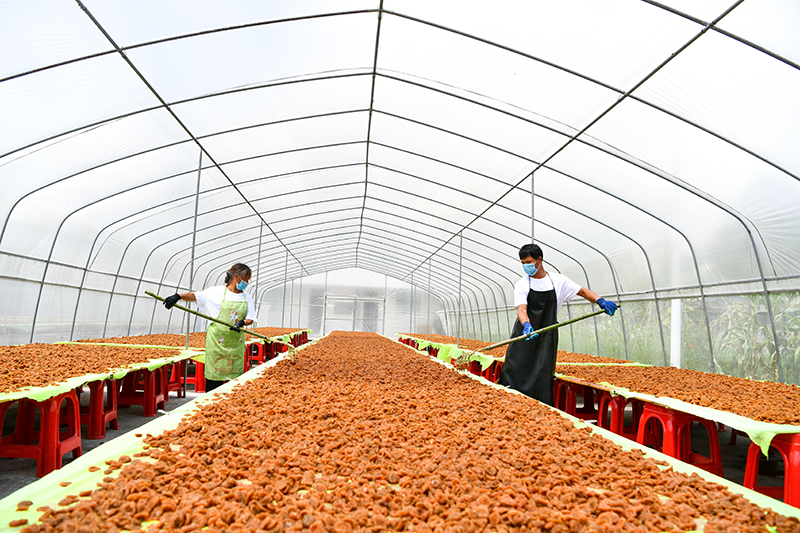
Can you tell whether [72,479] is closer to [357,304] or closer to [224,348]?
[224,348]

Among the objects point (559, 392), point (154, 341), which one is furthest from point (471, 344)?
point (154, 341)

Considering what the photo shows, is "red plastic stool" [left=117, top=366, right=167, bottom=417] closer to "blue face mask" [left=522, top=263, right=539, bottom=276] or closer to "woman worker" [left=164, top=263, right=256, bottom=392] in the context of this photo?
"woman worker" [left=164, top=263, right=256, bottom=392]

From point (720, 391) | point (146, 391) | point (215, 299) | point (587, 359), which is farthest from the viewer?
point (587, 359)

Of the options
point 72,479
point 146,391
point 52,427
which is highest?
point 72,479

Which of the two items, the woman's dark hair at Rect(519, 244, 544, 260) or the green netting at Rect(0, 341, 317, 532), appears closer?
the green netting at Rect(0, 341, 317, 532)

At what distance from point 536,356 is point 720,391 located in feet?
5.57

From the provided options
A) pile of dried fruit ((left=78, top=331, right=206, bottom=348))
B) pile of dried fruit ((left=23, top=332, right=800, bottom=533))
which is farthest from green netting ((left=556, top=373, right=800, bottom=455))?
Answer: pile of dried fruit ((left=78, top=331, right=206, bottom=348))

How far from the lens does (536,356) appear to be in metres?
4.74

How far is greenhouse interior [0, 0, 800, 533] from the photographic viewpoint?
181cm

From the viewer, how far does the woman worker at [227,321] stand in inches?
203

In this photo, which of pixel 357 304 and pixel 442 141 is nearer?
pixel 442 141

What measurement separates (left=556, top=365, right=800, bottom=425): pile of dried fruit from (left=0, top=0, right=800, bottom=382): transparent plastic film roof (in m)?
1.56

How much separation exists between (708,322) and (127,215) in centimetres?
1058

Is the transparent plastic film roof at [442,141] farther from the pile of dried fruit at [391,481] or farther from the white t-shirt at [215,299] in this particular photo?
the pile of dried fruit at [391,481]
